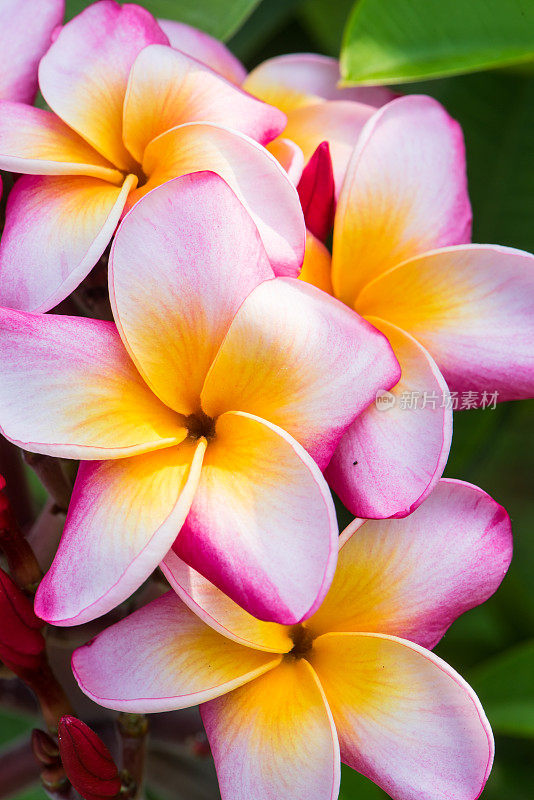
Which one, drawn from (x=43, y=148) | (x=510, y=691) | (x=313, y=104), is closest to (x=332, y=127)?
(x=313, y=104)

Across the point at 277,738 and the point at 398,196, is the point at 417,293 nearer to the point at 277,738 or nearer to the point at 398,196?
the point at 398,196

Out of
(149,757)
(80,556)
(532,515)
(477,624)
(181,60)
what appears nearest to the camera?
(80,556)

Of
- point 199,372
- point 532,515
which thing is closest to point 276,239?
point 199,372

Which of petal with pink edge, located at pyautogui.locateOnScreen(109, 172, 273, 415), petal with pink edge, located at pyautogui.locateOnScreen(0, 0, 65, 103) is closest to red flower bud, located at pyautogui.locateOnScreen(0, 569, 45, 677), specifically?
petal with pink edge, located at pyautogui.locateOnScreen(109, 172, 273, 415)

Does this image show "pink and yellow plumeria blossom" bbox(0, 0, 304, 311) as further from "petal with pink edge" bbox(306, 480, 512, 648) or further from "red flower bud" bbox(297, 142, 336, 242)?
"petal with pink edge" bbox(306, 480, 512, 648)

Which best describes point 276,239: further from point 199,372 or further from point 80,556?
point 80,556

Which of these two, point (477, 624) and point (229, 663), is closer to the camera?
point (229, 663)
